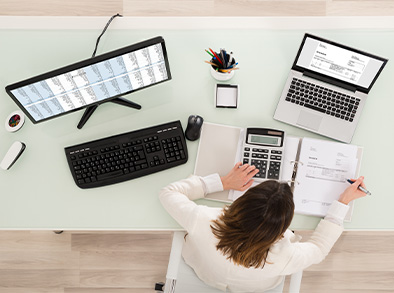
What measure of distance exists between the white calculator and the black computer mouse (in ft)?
0.64


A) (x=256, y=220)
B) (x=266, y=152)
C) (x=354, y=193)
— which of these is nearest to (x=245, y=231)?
(x=256, y=220)

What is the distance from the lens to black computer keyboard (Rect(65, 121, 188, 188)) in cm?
131

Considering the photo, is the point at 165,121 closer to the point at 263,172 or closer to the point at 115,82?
the point at 115,82

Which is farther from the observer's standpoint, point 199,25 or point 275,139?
point 199,25

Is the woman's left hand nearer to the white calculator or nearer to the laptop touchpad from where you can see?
the white calculator

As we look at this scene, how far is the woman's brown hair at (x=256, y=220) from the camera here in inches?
38.9

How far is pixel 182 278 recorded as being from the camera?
4.58ft

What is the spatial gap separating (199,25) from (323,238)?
985mm

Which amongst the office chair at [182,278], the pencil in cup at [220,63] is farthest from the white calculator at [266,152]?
the office chair at [182,278]

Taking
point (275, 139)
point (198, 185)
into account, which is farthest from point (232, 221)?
point (275, 139)

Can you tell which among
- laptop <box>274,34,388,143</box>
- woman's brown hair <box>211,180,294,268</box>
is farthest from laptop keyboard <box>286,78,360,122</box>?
woman's brown hair <box>211,180,294,268</box>

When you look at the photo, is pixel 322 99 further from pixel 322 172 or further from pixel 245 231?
pixel 245 231

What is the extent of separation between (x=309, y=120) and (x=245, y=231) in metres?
0.58

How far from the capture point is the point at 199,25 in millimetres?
1440
